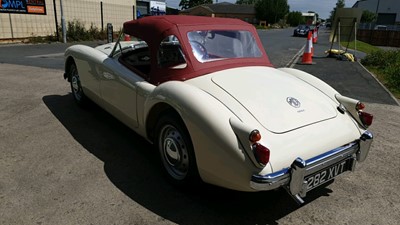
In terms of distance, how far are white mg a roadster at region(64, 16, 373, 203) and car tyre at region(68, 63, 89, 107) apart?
1.10 m

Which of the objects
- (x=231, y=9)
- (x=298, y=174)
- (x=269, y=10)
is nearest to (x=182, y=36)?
(x=298, y=174)

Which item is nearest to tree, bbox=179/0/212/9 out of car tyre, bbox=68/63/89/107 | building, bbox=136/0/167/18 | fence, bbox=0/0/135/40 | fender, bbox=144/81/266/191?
building, bbox=136/0/167/18

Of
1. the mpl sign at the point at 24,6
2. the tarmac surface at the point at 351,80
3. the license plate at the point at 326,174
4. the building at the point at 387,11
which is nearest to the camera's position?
the license plate at the point at 326,174

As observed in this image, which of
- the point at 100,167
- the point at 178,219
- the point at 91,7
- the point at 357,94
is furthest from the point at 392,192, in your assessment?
the point at 91,7

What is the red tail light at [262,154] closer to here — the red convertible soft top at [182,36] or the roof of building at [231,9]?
the red convertible soft top at [182,36]

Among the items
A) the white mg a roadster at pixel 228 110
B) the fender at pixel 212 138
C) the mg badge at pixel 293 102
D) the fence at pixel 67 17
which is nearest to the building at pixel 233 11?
the fence at pixel 67 17

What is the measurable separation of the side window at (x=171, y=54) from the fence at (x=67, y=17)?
14810 mm

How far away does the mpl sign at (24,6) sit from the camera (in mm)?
14906

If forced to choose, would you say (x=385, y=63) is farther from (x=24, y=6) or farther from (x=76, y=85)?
(x=24, y=6)

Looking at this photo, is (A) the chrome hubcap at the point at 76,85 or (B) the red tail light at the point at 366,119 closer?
(B) the red tail light at the point at 366,119

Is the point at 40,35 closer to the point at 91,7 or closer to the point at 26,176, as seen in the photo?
the point at 91,7

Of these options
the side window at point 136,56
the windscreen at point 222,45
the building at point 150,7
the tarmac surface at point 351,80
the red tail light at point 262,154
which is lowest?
the tarmac surface at point 351,80

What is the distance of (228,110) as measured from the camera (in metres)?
2.61

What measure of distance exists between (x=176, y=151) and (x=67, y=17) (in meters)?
18.2
